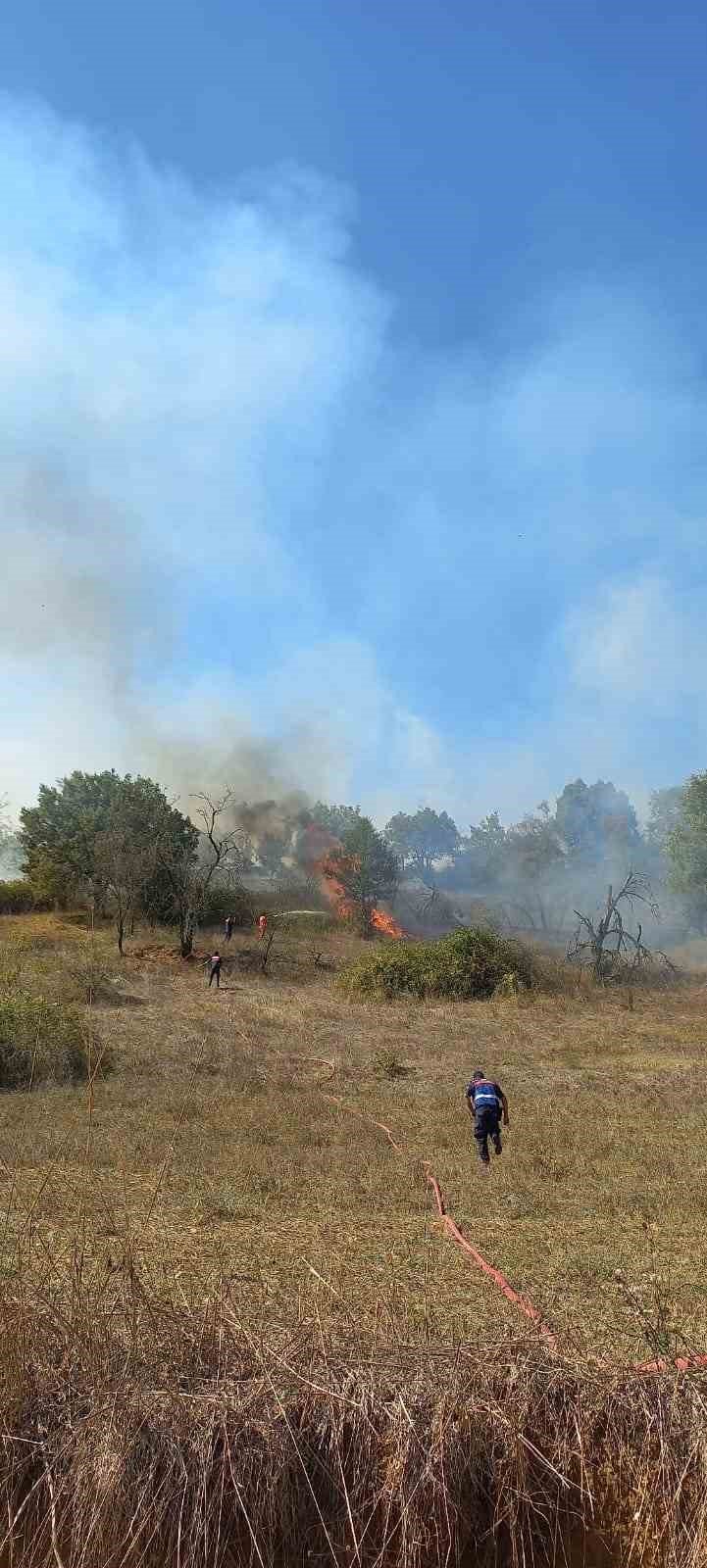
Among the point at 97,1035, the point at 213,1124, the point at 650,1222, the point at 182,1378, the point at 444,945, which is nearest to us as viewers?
the point at 182,1378

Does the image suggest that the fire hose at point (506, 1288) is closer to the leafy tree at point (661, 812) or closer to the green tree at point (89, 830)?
the green tree at point (89, 830)

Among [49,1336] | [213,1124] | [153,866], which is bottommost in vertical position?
[213,1124]

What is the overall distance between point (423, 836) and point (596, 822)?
→ 26.9 metres

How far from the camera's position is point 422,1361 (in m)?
4.16

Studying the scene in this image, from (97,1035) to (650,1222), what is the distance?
1225cm

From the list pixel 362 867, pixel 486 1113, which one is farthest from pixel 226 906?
pixel 486 1113

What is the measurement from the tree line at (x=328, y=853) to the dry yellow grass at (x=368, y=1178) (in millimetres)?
2931

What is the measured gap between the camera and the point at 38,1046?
15.2 metres

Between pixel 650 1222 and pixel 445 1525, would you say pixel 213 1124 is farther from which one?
pixel 445 1525

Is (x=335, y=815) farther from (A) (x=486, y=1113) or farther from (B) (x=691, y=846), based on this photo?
(A) (x=486, y=1113)

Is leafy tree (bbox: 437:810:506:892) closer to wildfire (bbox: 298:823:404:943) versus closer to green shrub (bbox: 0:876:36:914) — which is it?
wildfire (bbox: 298:823:404:943)

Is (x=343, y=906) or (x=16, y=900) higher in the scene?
(x=343, y=906)

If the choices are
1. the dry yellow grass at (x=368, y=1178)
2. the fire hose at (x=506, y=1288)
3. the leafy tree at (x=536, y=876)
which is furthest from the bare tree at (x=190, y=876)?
the leafy tree at (x=536, y=876)

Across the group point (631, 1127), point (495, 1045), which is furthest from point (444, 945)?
point (631, 1127)
